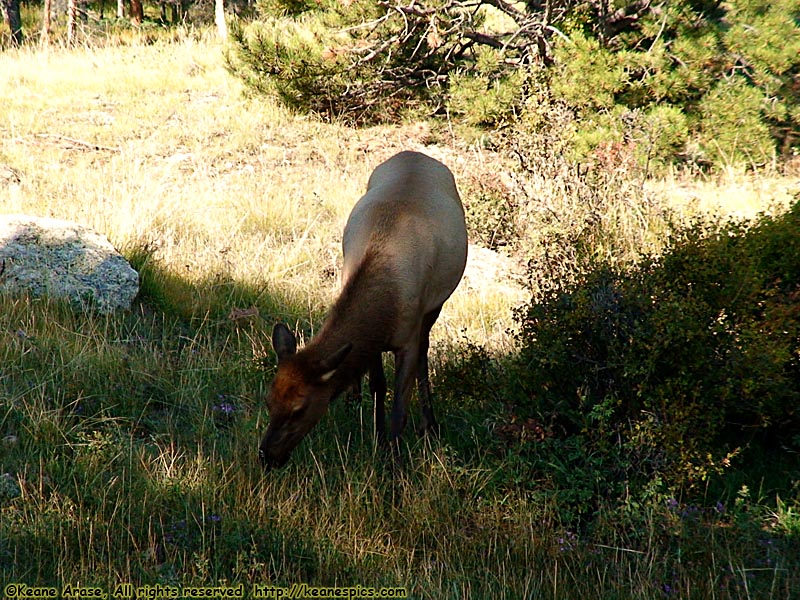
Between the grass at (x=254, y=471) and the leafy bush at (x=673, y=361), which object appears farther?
the leafy bush at (x=673, y=361)

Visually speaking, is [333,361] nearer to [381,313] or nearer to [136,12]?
[381,313]

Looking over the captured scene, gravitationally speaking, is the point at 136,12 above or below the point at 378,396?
above

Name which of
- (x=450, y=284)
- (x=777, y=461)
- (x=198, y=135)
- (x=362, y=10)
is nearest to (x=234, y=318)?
(x=450, y=284)

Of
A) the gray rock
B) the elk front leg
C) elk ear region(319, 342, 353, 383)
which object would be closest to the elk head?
elk ear region(319, 342, 353, 383)

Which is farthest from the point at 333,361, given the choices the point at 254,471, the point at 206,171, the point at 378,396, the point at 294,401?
the point at 206,171

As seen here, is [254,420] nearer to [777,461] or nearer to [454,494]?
[454,494]

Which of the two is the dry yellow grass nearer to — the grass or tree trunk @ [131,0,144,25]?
the grass

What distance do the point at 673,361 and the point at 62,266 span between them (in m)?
4.68

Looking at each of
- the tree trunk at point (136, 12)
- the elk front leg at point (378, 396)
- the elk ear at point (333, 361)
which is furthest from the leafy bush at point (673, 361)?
the tree trunk at point (136, 12)

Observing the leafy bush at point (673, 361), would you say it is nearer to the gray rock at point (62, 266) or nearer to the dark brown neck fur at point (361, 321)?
the dark brown neck fur at point (361, 321)

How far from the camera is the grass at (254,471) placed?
4164 mm

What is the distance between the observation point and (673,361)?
497cm

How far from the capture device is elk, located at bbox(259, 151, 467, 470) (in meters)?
4.71

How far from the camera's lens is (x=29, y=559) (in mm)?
4000
